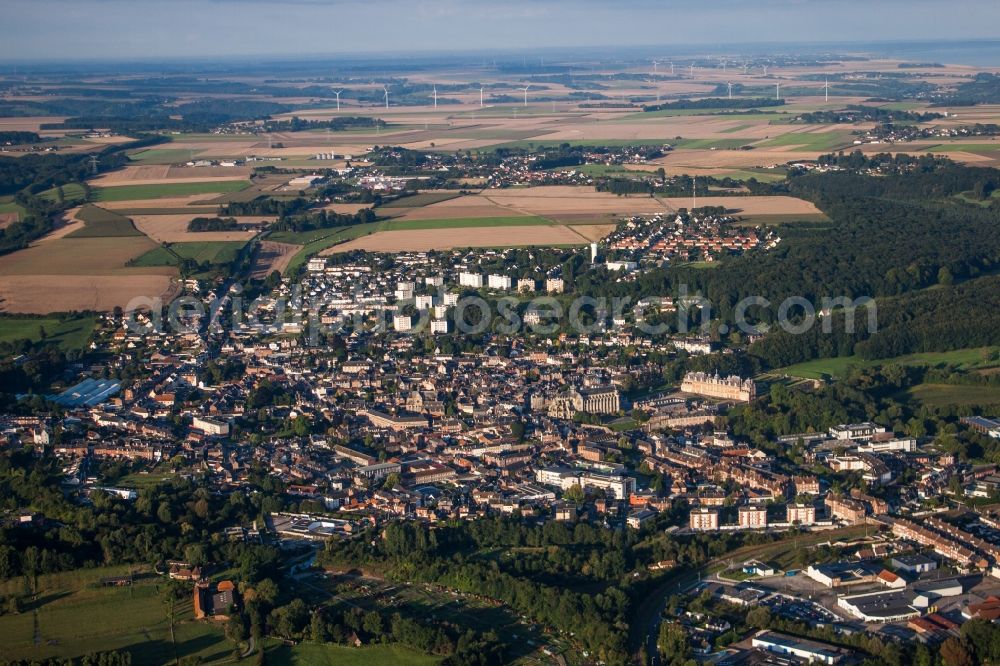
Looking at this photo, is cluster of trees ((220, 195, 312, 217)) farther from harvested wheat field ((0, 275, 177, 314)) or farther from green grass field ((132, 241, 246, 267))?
harvested wheat field ((0, 275, 177, 314))

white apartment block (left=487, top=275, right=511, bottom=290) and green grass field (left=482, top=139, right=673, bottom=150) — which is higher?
green grass field (left=482, top=139, right=673, bottom=150)

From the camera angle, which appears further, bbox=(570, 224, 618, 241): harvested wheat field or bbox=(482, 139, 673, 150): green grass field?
bbox=(482, 139, 673, 150): green grass field

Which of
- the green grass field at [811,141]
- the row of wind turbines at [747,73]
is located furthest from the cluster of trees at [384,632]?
the row of wind turbines at [747,73]

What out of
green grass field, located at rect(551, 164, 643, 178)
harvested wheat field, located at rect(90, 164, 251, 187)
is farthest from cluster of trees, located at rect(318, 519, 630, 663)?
harvested wheat field, located at rect(90, 164, 251, 187)

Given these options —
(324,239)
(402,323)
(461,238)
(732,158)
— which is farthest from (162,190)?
(402,323)

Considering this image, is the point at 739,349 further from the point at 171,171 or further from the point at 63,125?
the point at 63,125
